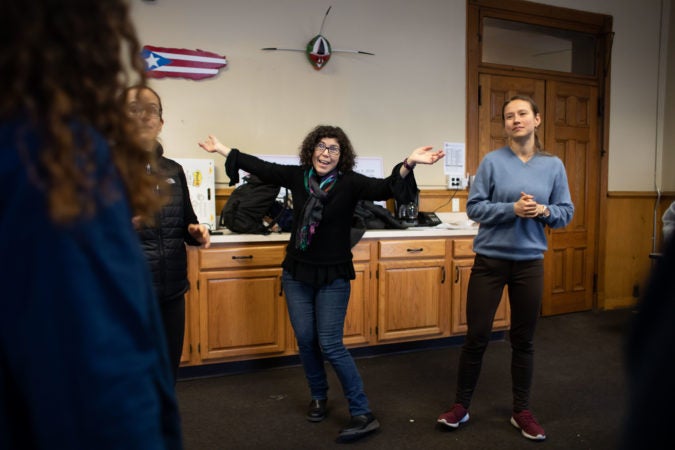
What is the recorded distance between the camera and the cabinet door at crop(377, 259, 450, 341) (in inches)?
129

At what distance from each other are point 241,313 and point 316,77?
1842mm

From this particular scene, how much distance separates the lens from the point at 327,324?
2188mm

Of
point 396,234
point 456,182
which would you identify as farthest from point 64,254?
point 456,182

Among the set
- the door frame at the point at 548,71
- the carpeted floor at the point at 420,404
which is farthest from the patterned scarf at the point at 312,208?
the door frame at the point at 548,71

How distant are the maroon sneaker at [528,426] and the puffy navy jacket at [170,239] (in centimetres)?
160

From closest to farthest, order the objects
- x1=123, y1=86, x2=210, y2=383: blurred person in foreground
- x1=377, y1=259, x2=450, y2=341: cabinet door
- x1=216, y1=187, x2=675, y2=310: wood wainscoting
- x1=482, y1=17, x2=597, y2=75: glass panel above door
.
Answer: x1=123, y1=86, x2=210, y2=383: blurred person in foreground → x1=377, y1=259, x2=450, y2=341: cabinet door → x1=482, y1=17, x2=597, y2=75: glass panel above door → x1=216, y1=187, x2=675, y2=310: wood wainscoting

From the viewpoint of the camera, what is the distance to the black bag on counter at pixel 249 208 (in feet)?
9.95

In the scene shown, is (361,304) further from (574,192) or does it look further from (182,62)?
(574,192)

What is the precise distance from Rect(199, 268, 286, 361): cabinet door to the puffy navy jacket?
3.48ft

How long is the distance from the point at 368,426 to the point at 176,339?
0.99 meters

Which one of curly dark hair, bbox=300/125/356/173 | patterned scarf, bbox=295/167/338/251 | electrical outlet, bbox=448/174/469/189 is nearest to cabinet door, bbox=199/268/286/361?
patterned scarf, bbox=295/167/338/251

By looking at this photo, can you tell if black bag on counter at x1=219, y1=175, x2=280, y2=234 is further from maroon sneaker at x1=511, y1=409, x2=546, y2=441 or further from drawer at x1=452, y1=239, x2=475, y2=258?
maroon sneaker at x1=511, y1=409, x2=546, y2=441

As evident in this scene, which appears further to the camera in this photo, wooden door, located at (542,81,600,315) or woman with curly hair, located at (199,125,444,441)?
wooden door, located at (542,81,600,315)

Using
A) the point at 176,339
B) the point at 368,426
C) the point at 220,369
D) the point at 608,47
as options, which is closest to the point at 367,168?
the point at 220,369
